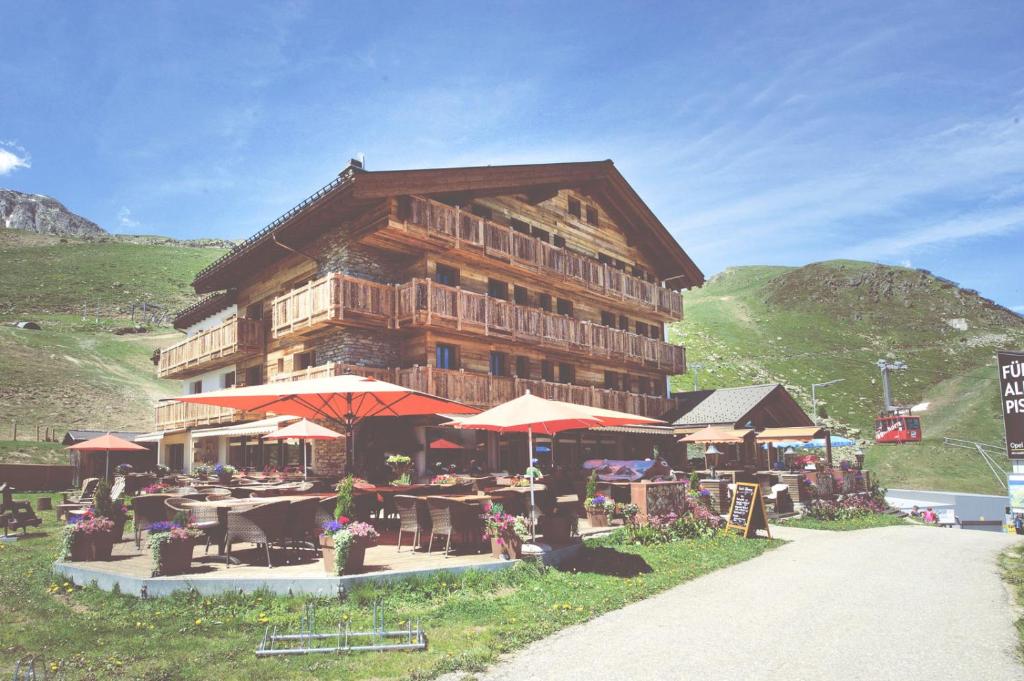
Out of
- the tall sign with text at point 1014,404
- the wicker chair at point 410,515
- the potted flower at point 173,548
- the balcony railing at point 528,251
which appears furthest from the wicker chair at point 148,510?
the tall sign with text at point 1014,404

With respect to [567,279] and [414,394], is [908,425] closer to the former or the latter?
[567,279]

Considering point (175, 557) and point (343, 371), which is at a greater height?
point (343, 371)

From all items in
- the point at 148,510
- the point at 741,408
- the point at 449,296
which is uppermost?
the point at 449,296

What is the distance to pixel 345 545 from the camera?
8.35 metres

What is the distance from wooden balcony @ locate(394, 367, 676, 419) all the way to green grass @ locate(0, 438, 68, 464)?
25.3m

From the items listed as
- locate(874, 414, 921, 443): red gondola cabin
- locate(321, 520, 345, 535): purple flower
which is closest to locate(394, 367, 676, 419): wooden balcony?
locate(321, 520, 345, 535): purple flower

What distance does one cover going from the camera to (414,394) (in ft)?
38.3

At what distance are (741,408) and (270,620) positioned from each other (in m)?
25.8

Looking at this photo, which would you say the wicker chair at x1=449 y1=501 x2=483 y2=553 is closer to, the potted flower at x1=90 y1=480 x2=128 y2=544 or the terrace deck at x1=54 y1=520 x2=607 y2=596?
the terrace deck at x1=54 y1=520 x2=607 y2=596

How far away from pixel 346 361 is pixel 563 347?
844 cm

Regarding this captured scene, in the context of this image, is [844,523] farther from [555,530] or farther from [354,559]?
[354,559]

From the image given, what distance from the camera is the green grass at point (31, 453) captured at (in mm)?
33875

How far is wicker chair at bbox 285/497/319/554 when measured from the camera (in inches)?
375

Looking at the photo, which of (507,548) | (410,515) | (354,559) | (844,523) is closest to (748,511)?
(844,523)
